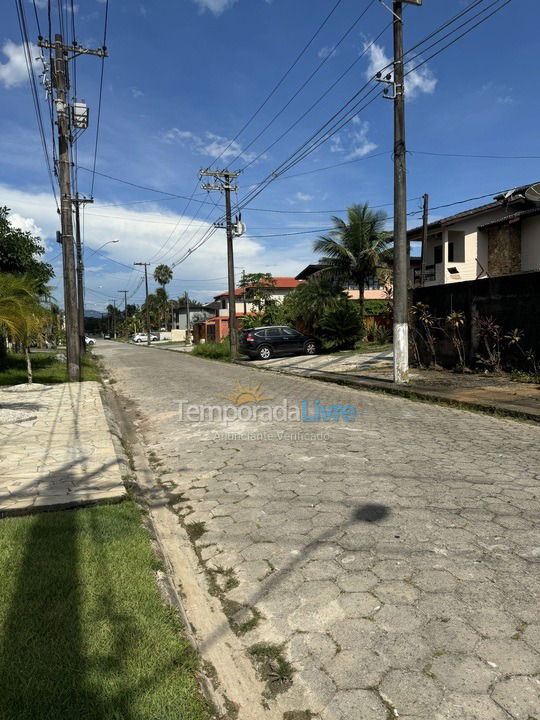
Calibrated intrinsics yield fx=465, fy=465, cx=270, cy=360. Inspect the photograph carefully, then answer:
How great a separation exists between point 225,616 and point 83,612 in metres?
0.75

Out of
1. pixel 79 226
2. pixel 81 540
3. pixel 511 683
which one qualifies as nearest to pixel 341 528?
pixel 511 683

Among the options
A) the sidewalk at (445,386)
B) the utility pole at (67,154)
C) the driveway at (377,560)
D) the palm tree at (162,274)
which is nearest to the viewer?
the driveway at (377,560)

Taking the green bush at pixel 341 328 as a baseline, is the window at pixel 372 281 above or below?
above

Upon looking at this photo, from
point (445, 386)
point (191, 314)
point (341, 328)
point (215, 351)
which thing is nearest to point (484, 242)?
point (341, 328)

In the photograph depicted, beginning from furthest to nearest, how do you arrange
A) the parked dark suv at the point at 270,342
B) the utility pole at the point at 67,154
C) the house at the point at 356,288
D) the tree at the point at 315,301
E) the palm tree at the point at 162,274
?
the palm tree at the point at 162,274, the house at the point at 356,288, the tree at the point at 315,301, the parked dark suv at the point at 270,342, the utility pole at the point at 67,154

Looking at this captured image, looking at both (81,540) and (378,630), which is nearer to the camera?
(378,630)

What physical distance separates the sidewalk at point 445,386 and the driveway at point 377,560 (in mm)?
1634

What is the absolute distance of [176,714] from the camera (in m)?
1.80

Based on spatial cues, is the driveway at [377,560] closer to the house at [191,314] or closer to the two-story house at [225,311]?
the two-story house at [225,311]

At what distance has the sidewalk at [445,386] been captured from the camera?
8.22m

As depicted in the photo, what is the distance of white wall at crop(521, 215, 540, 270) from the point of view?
829 inches

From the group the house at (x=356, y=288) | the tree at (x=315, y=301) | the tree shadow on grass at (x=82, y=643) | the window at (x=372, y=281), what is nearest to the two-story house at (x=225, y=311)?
the house at (x=356, y=288)

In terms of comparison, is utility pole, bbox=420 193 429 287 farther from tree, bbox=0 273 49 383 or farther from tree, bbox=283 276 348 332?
tree, bbox=0 273 49 383

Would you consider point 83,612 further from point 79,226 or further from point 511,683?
point 79,226
